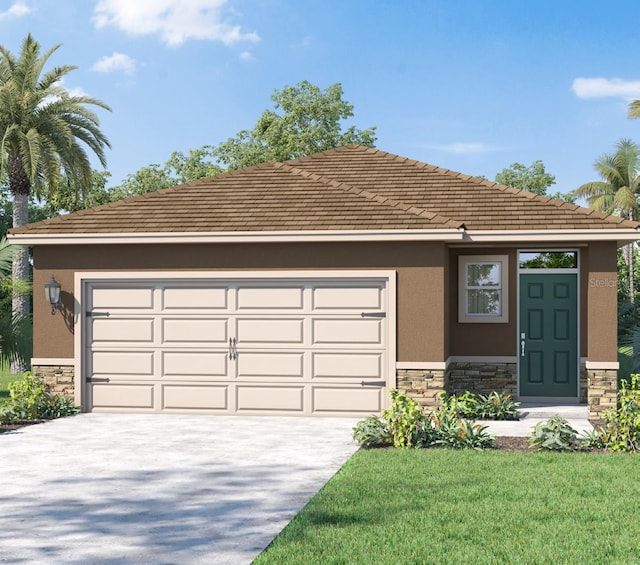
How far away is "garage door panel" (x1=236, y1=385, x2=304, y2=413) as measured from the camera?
14.4 m

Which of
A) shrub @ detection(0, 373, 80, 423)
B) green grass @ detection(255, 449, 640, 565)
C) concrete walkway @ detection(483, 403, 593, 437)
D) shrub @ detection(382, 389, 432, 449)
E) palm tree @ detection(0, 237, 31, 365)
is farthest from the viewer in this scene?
palm tree @ detection(0, 237, 31, 365)

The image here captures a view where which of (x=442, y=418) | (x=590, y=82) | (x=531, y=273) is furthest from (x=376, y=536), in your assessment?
(x=590, y=82)

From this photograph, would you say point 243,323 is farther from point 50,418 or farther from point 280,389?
point 50,418

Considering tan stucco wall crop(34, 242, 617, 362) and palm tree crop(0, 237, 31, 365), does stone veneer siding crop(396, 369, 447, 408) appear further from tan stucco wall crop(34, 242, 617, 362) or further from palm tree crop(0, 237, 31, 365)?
palm tree crop(0, 237, 31, 365)

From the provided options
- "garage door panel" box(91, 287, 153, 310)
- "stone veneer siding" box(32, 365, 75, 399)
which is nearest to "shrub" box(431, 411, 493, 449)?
"garage door panel" box(91, 287, 153, 310)

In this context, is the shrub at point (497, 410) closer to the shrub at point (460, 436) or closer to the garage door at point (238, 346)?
the garage door at point (238, 346)

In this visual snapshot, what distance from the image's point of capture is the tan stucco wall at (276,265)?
1391cm

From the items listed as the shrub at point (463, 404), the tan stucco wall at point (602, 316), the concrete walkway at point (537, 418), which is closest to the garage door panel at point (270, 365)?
the shrub at point (463, 404)

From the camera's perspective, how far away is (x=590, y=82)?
9450cm

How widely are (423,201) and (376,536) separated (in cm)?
978

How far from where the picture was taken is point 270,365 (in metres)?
14.5

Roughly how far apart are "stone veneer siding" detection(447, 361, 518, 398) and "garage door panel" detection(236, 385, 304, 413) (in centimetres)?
Answer: 274

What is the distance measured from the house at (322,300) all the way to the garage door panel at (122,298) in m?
0.02

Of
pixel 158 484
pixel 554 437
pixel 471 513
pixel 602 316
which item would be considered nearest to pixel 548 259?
pixel 602 316
